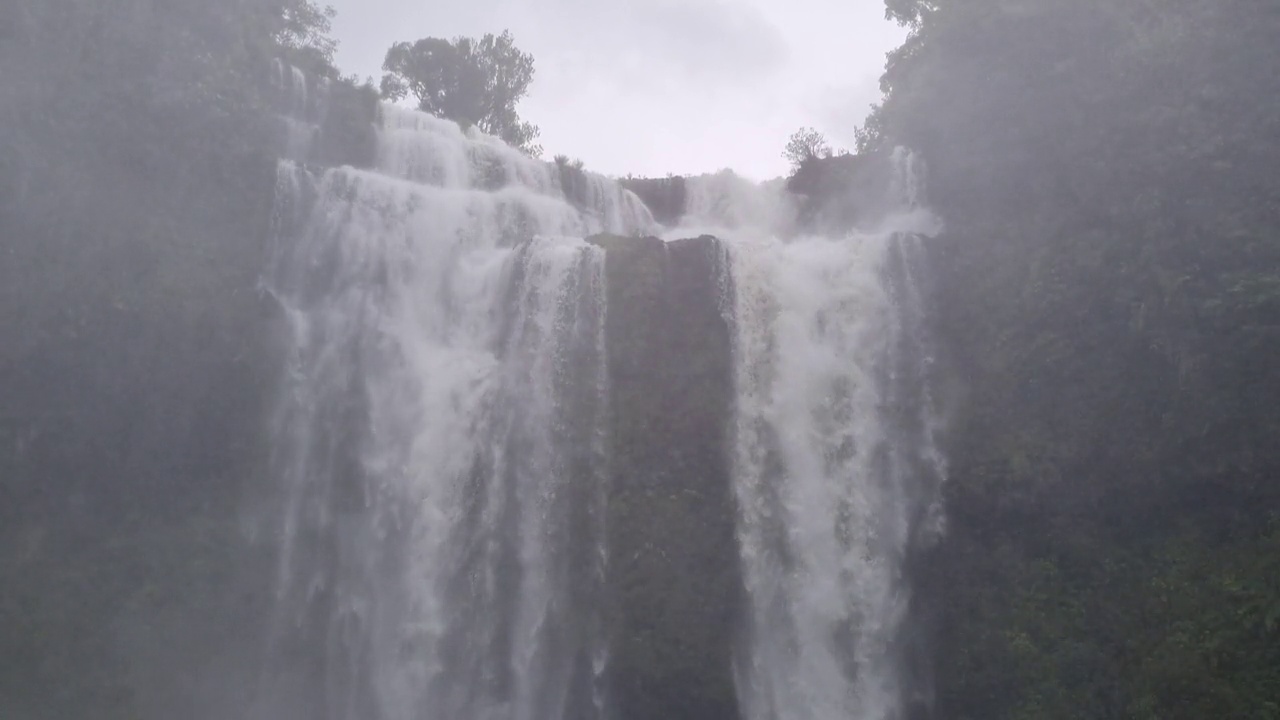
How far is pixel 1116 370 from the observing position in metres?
17.1

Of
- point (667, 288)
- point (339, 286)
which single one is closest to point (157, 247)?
point (339, 286)

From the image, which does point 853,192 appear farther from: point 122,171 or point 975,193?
point 122,171

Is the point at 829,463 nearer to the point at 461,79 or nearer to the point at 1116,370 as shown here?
the point at 1116,370

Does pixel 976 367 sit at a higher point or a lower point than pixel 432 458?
higher

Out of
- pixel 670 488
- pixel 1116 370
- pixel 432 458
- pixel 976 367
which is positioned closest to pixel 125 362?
pixel 432 458

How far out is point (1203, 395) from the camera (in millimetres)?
16250

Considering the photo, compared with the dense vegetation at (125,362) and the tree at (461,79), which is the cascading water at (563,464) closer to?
the dense vegetation at (125,362)

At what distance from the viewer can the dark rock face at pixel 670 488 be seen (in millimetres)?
16844

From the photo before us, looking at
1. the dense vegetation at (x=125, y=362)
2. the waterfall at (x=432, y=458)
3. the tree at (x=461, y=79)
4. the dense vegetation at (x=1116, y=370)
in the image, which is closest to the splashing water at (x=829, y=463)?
the dense vegetation at (x=1116, y=370)

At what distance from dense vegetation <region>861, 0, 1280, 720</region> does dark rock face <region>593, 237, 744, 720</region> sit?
3738 millimetres

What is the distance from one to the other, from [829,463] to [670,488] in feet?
9.38

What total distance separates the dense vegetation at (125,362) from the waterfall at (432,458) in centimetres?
87

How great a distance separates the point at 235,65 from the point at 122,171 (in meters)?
3.54

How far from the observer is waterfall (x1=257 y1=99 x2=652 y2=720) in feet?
56.3
